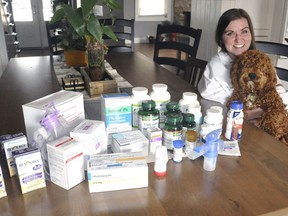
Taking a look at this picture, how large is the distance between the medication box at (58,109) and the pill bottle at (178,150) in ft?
0.98

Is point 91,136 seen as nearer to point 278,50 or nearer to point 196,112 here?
point 196,112

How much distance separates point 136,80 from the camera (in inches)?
66.6

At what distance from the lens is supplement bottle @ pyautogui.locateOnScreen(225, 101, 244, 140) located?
966 millimetres

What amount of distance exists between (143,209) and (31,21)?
19.6 feet

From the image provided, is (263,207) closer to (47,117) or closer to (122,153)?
(122,153)

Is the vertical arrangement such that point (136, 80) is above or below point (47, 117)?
below

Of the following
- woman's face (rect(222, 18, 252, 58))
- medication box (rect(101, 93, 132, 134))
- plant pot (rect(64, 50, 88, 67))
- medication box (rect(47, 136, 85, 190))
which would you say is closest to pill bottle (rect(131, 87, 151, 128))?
medication box (rect(101, 93, 132, 134))

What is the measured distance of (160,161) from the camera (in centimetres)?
80

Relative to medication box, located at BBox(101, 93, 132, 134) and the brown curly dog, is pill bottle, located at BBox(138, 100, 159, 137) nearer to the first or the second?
medication box, located at BBox(101, 93, 132, 134)

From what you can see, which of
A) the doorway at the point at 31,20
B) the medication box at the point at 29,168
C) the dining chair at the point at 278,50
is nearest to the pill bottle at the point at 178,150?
the medication box at the point at 29,168

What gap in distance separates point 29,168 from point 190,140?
1.51 ft

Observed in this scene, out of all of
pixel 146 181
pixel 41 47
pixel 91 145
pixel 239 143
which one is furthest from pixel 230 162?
pixel 41 47

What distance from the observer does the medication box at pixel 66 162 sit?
73 cm

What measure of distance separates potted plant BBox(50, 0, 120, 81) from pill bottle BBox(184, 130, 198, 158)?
61 centimetres
